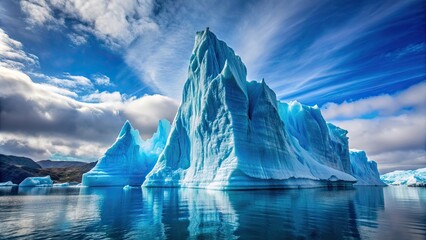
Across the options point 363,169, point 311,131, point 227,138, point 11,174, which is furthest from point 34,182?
point 363,169

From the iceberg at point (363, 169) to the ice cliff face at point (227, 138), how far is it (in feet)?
109

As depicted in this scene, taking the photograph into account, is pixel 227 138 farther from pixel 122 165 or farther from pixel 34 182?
pixel 34 182

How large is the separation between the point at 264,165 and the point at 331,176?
11.6 metres

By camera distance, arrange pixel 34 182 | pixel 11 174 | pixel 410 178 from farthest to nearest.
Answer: pixel 410 178, pixel 11 174, pixel 34 182

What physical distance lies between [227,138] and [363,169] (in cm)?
5662

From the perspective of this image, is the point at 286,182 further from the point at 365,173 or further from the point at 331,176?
the point at 365,173

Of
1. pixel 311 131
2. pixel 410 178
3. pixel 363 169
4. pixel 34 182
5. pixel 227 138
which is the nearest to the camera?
pixel 227 138

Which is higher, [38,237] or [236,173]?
[236,173]

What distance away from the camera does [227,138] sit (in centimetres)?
2366

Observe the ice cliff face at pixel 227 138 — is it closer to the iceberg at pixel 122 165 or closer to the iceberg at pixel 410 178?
the iceberg at pixel 122 165

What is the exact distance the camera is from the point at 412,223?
729cm

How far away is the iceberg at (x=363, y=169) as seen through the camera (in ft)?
202

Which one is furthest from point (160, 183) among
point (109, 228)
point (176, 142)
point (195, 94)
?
point (109, 228)

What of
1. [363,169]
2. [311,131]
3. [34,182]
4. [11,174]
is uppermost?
[311,131]
